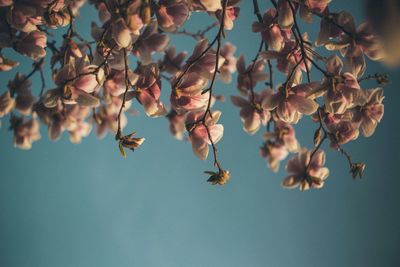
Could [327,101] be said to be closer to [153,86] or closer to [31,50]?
[153,86]

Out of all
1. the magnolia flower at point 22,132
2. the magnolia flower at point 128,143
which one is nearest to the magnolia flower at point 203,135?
the magnolia flower at point 128,143

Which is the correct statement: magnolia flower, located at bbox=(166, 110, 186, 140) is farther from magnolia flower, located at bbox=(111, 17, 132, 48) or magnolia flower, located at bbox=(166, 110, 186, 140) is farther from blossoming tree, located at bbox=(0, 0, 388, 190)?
Answer: magnolia flower, located at bbox=(111, 17, 132, 48)

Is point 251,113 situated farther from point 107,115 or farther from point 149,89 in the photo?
point 107,115

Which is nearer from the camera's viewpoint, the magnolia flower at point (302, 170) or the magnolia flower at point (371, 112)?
the magnolia flower at point (371, 112)

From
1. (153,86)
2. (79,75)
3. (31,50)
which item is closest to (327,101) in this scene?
(153,86)

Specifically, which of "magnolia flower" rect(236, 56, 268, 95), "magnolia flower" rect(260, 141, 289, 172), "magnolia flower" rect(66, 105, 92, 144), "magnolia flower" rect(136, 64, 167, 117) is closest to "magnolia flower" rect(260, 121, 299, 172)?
"magnolia flower" rect(260, 141, 289, 172)

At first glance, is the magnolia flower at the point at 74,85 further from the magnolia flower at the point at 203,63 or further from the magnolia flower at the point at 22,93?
the magnolia flower at the point at 22,93
